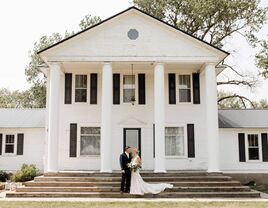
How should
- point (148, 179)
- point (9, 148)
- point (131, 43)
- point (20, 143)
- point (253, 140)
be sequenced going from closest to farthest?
1. point (148, 179)
2. point (131, 43)
3. point (253, 140)
4. point (20, 143)
5. point (9, 148)

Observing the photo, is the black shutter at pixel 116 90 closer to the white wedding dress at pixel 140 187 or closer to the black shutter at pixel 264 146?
the white wedding dress at pixel 140 187

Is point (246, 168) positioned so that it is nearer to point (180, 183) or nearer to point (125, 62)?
point (180, 183)

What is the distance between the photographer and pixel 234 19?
111 feet

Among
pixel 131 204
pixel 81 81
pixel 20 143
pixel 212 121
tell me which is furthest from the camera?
pixel 20 143

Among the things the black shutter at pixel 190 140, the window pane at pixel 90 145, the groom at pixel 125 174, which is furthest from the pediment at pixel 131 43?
the groom at pixel 125 174

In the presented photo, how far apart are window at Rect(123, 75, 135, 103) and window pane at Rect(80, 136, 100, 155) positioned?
280 cm

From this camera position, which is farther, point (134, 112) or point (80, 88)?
point (80, 88)

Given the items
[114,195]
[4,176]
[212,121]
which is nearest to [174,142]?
[212,121]

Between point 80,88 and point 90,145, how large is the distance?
10.9 ft

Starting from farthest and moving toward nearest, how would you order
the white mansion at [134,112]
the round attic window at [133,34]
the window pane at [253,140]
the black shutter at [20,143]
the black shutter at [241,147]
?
the black shutter at [20,143], the window pane at [253,140], the black shutter at [241,147], the round attic window at [133,34], the white mansion at [134,112]

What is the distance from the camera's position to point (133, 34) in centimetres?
1941

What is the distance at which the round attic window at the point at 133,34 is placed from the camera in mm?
19375

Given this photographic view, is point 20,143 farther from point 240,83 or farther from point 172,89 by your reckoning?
point 240,83

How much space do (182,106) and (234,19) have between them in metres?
16.0
